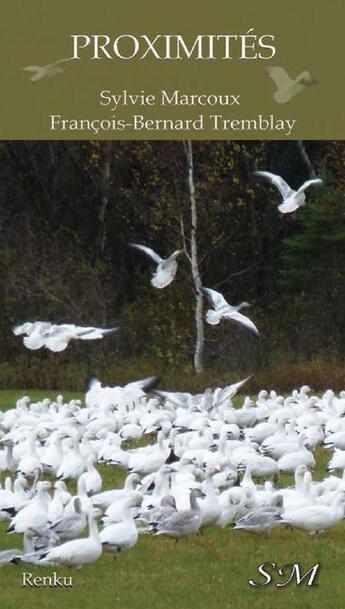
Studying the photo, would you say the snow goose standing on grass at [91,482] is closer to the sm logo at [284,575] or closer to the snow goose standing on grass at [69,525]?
the snow goose standing on grass at [69,525]

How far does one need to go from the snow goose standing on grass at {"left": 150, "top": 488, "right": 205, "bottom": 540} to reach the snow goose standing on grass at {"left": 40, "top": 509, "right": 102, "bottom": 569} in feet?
3.46

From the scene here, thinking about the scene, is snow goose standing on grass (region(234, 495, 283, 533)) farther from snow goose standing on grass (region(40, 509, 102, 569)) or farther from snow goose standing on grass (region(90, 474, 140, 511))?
snow goose standing on grass (region(40, 509, 102, 569))

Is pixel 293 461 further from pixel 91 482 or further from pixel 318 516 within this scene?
pixel 318 516

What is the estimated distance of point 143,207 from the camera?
35.3m

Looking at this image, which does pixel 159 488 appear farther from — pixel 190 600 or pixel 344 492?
pixel 190 600

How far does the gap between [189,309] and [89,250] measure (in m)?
5.66

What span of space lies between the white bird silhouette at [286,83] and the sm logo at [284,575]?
502cm

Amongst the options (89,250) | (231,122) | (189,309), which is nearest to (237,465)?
(231,122)

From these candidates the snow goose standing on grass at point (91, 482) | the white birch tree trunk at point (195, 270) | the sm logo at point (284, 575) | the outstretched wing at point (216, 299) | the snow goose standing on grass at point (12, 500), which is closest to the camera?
the sm logo at point (284, 575)

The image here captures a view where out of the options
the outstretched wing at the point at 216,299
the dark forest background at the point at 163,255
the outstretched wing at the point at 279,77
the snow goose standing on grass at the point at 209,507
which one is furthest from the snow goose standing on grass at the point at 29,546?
the dark forest background at the point at 163,255

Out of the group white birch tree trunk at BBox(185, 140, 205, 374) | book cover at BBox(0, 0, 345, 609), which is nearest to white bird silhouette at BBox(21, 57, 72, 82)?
book cover at BBox(0, 0, 345, 609)

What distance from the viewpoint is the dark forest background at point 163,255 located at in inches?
1148

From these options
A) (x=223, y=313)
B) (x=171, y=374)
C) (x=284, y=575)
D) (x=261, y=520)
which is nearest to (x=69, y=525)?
(x=261, y=520)

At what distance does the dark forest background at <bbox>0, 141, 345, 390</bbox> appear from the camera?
95.7ft
